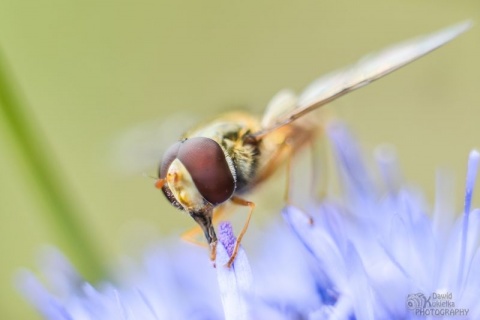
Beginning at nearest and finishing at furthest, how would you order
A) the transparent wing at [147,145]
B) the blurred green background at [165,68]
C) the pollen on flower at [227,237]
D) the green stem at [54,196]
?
1. the pollen on flower at [227,237]
2. the green stem at [54,196]
3. the transparent wing at [147,145]
4. the blurred green background at [165,68]

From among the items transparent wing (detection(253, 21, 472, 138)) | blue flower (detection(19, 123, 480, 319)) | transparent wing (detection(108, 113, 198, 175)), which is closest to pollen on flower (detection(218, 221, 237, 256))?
blue flower (detection(19, 123, 480, 319))

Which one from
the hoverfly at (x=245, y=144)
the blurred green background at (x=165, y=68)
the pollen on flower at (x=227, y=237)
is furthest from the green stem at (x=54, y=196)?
the blurred green background at (x=165, y=68)

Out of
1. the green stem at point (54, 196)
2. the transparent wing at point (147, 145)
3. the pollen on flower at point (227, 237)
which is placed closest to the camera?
the pollen on flower at point (227, 237)

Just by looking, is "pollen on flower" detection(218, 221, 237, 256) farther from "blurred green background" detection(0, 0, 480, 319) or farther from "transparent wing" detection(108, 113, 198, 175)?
"blurred green background" detection(0, 0, 480, 319)

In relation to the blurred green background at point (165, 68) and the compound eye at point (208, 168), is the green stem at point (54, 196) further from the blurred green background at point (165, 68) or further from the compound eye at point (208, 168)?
the blurred green background at point (165, 68)

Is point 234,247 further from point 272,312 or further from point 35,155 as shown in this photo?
point 35,155

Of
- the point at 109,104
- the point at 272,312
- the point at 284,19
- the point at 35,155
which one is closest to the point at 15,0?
the point at 109,104
